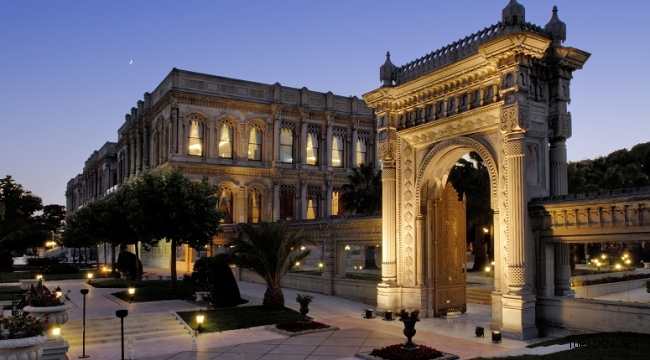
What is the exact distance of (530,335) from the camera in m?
15.4

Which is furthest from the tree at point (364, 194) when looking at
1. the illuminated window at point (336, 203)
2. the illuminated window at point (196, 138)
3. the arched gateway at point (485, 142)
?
the arched gateway at point (485, 142)

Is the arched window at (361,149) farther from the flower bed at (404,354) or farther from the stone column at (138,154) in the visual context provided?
the flower bed at (404,354)

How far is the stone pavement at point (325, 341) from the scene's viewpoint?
14078 millimetres

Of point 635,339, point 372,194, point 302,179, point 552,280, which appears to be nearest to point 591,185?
point 372,194

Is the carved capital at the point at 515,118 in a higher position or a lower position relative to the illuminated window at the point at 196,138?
lower

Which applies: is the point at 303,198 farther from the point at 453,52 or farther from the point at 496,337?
the point at 496,337

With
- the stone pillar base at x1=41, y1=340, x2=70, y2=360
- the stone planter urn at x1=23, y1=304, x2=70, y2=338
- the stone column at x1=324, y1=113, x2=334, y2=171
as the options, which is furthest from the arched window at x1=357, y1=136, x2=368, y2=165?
the stone pillar base at x1=41, y1=340, x2=70, y2=360

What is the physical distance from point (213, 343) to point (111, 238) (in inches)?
864

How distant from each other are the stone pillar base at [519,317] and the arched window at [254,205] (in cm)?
3234

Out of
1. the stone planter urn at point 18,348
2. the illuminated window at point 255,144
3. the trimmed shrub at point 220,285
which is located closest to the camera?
the stone planter urn at point 18,348

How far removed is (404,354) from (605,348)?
4.45 meters

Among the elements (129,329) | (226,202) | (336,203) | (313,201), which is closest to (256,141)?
(226,202)

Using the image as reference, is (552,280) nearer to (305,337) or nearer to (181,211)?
(305,337)

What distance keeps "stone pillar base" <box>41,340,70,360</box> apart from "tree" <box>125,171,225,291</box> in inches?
497
